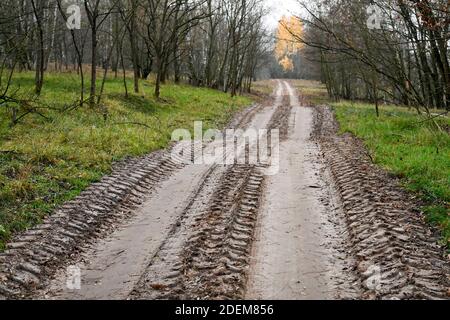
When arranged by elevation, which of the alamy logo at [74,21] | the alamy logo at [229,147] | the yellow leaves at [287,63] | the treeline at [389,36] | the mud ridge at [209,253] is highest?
the yellow leaves at [287,63]

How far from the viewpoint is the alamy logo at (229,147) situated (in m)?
12.5

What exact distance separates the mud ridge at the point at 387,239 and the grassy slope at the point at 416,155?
287 mm

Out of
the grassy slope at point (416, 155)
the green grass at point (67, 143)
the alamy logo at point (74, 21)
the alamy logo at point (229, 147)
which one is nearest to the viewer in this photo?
the green grass at point (67, 143)

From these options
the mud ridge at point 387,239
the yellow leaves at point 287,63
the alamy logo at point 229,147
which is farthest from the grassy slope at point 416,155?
the yellow leaves at point 287,63

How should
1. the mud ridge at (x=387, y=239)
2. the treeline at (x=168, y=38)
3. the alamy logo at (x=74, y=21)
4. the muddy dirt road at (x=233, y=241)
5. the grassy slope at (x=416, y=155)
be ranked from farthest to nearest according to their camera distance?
the treeline at (x=168, y=38)
the alamy logo at (x=74, y=21)
the grassy slope at (x=416, y=155)
the muddy dirt road at (x=233, y=241)
the mud ridge at (x=387, y=239)

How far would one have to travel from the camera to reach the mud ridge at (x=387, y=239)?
561 cm

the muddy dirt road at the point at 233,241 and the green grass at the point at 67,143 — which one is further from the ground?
the green grass at the point at 67,143

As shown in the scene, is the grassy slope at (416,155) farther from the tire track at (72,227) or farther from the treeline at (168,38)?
the treeline at (168,38)

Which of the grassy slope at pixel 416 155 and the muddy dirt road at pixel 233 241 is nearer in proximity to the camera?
the muddy dirt road at pixel 233 241

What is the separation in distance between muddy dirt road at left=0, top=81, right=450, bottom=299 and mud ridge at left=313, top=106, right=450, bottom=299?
2 centimetres

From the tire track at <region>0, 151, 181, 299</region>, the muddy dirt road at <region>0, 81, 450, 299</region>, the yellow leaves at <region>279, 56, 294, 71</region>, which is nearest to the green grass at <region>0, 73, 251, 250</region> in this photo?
→ the tire track at <region>0, 151, 181, 299</region>

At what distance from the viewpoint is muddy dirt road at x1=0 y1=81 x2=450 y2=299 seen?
18.9 ft

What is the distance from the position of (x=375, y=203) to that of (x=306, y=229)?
5.35 feet
